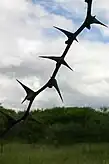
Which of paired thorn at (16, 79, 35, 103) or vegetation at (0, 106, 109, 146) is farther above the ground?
vegetation at (0, 106, 109, 146)

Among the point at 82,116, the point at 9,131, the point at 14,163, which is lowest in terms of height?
the point at 9,131

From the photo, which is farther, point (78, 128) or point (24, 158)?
point (78, 128)

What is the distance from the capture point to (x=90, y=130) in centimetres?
2030

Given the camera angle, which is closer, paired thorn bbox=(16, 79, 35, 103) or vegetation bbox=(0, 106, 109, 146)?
paired thorn bbox=(16, 79, 35, 103)

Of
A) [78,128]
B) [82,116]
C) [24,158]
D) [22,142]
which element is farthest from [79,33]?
[82,116]

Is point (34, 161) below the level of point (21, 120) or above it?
above

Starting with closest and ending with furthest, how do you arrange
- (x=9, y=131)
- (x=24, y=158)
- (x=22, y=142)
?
(x=9, y=131) < (x=24, y=158) < (x=22, y=142)

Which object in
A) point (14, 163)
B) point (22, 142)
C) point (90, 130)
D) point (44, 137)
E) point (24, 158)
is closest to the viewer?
point (14, 163)

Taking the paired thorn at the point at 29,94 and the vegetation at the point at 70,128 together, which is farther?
the vegetation at the point at 70,128

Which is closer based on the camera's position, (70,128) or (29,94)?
(29,94)

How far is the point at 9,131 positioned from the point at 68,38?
0.12 metres

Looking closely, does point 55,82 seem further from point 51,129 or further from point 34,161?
point 51,129

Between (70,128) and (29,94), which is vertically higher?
(70,128)

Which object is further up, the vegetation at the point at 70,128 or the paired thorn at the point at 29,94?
the vegetation at the point at 70,128
